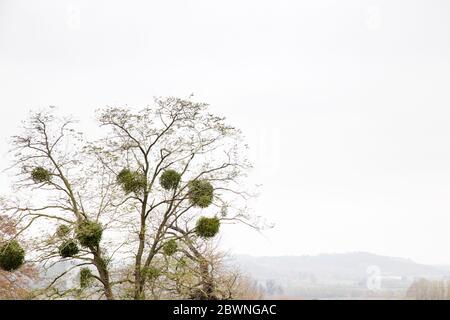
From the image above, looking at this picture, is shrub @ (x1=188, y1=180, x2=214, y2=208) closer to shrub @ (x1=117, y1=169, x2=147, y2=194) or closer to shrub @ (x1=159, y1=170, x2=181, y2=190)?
shrub @ (x1=159, y1=170, x2=181, y2=190)

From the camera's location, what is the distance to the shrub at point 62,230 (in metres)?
7.96

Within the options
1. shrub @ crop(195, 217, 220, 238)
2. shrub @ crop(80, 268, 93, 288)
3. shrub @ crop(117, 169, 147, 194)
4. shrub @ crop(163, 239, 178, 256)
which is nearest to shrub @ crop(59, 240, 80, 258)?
shrub @ crop(80, 268, 93, 288)

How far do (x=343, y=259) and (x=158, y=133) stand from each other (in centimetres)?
2443

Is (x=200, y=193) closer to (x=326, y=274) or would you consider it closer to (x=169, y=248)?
(x=169, y=248)

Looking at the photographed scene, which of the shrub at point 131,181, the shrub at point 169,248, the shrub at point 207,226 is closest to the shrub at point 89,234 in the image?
the shrub at point 131,181

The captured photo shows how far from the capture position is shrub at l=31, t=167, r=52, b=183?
8422 mm

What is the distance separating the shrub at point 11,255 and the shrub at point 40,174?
1137 mm

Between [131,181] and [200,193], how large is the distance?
1.05 metres

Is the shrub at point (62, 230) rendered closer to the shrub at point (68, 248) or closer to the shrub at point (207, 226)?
the shrub at point (68, 248)

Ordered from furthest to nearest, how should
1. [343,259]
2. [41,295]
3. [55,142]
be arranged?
[343,259] → [55,142] → [41,295]
